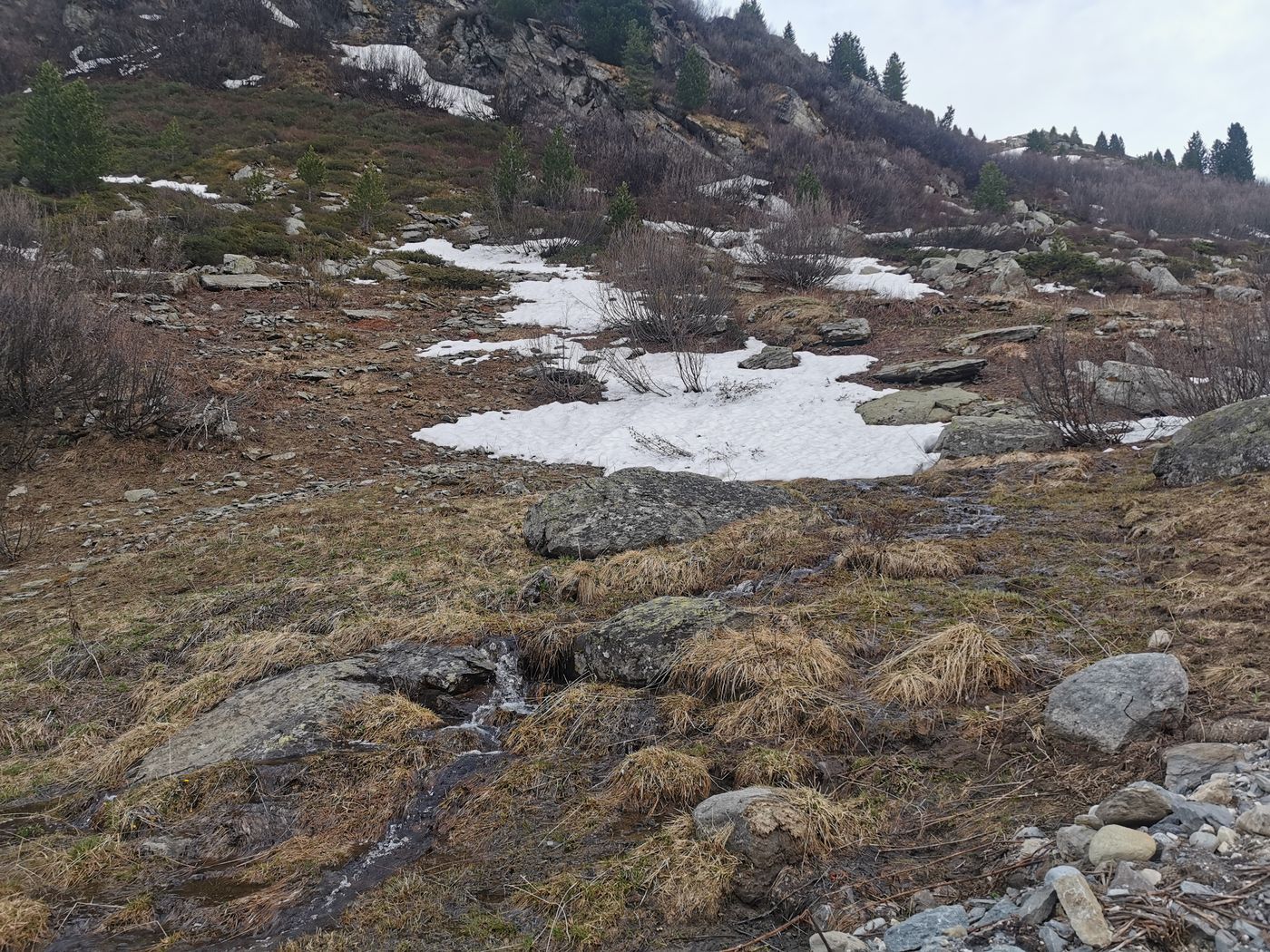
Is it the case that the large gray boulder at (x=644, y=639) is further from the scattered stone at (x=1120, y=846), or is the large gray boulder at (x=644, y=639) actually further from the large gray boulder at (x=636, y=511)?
Result: the scattered stone at (x=1120, y=846)

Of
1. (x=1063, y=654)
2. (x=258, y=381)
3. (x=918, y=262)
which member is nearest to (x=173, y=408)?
(x=258, y=381)

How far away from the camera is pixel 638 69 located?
38062mm

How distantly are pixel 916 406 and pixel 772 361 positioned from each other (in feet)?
13.6

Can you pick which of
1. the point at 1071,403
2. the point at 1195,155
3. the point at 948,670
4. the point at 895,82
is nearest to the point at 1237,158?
the point at 1195,155

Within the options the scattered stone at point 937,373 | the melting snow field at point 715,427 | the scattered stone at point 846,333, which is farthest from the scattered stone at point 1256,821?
the scattered stone at point 846,333

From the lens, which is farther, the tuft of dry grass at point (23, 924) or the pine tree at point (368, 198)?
the pine tree at point (368, 198)

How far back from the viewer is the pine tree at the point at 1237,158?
62.3 meters

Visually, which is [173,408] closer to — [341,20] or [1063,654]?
[1063,654]

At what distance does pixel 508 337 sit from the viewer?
16.9m

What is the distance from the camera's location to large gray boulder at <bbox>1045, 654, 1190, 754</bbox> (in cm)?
282

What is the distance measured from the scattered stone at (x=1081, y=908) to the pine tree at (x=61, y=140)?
2814cm

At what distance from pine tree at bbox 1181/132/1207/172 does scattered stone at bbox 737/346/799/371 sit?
71.9m

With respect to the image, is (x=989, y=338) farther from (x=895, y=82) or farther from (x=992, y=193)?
(x=895, y=82)

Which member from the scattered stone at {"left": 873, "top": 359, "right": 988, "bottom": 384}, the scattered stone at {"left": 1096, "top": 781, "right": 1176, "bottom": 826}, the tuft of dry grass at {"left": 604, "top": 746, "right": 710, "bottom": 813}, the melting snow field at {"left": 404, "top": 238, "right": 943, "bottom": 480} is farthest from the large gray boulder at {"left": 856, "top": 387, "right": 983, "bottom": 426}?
the scattered stone at {"left": 1096, "top": 781, "right": 1176, "bottom": 826}
